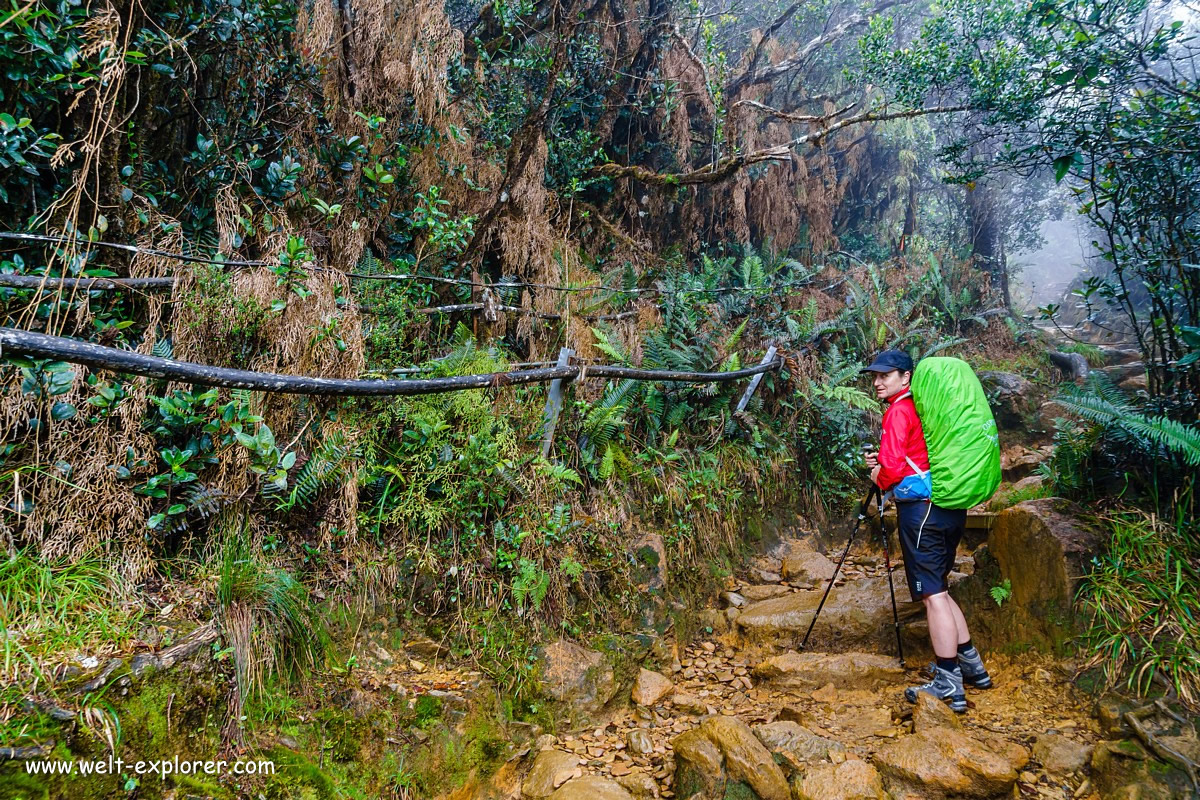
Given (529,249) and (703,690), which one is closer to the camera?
(703,690)

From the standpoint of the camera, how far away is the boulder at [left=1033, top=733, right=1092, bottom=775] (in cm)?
289

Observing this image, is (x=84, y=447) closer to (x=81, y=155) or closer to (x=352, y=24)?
(x=81, y=155)

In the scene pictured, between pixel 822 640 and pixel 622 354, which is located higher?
pixel 622 354

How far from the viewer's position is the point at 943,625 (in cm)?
357

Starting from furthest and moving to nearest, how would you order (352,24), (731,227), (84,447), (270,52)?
(731,227) < (352,24) < (270,52) < (84,447)

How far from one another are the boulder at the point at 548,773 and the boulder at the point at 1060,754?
241cm

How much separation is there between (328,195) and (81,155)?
1816mm

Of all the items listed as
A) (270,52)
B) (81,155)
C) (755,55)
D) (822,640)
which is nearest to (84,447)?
(81,155)

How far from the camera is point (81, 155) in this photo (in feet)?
10.6

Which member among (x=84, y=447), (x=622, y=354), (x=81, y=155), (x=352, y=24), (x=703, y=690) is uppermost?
(x=352, y=24)

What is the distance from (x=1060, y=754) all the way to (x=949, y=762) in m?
0.62

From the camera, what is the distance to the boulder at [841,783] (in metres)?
2.75

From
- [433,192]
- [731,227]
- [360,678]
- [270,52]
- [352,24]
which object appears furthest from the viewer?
[731,227]

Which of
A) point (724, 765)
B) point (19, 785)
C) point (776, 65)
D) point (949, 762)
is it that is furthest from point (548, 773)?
point (776, 65)
